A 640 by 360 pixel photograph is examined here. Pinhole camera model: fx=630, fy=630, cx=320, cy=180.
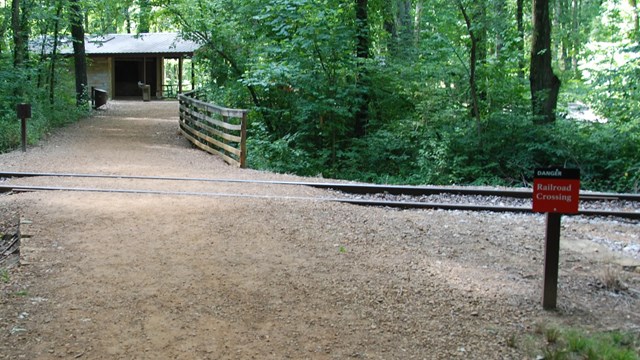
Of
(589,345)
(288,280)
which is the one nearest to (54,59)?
(288,280)

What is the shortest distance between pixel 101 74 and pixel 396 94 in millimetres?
24020

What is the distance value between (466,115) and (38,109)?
1299cm

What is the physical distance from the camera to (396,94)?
17656mm

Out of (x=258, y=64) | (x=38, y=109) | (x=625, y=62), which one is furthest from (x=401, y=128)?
(x=38, y=109)

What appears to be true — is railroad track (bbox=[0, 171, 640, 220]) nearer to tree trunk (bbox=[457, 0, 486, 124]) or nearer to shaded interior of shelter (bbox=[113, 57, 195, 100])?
tree trunk (bbox=[457, 0, 486, 124])

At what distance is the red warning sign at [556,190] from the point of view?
4883 millimetres

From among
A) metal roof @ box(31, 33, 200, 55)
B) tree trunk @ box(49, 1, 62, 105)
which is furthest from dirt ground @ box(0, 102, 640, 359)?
metal roof @ box(31, 33, 200, 55)

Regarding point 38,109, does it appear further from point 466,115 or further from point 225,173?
point 466,115

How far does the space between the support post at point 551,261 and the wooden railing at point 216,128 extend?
810cm

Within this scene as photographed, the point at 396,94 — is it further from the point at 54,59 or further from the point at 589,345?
the point at 54,59

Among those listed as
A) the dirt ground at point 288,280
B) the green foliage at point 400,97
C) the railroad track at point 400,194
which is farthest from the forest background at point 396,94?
the dirt ground at point 288,280

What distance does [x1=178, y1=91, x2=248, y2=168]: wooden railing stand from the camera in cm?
1271

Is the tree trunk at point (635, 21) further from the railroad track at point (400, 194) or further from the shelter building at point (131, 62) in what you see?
the shelter building at point (131, 62)

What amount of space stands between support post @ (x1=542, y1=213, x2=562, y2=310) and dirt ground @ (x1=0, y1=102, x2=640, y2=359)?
0.12 metres
